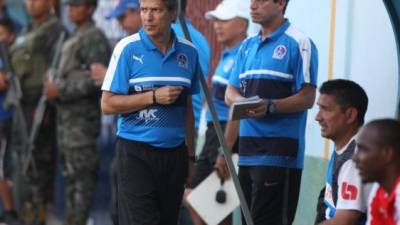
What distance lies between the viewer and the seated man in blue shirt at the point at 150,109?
620 cm

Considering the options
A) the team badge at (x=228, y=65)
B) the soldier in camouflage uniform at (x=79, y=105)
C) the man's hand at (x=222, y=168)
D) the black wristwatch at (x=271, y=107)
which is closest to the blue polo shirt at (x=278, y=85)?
the black wristwatch at (x=271, y=107)

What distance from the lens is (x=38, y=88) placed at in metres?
10.1

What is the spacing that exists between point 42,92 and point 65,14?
5.84 feet

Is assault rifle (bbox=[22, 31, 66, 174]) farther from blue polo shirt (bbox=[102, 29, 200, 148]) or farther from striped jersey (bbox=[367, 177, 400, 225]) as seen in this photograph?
striped jersey (bbox=[367, 177, 400, 225])

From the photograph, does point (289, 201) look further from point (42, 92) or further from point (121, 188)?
point (42, 92)

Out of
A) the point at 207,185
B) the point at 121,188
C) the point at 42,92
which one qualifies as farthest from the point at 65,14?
the point at 121,188

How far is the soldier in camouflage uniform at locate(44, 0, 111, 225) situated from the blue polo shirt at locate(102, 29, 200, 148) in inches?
111

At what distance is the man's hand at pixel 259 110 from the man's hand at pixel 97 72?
9.59 feet

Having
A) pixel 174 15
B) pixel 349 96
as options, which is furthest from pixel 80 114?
pixel 349 96

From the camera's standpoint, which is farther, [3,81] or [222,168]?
[3,81]

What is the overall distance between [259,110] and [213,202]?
64.5 inches

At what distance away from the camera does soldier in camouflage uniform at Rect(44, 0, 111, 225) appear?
9.15m

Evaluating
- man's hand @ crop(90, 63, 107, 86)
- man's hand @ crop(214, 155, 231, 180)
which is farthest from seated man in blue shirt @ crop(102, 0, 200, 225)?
man's hand @ crop(90, 63, 107, 86)

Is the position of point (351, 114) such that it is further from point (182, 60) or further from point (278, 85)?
point (182, 60)
